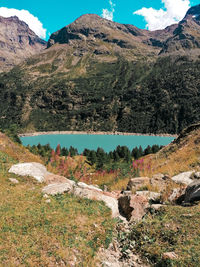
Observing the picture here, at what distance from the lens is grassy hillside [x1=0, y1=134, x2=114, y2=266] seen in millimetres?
5094

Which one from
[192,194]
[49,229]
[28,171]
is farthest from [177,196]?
[28,171]

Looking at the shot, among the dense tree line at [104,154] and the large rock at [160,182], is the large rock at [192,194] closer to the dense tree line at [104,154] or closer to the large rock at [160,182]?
the large rock at [160,182]

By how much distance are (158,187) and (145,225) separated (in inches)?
139

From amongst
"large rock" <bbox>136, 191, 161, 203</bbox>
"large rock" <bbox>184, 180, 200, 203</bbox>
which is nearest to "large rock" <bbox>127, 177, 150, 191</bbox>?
"large rock" <bbox>136, 191, 161, 203</bbox>

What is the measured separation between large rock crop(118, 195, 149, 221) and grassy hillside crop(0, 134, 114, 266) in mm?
782

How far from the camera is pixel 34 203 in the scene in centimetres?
749

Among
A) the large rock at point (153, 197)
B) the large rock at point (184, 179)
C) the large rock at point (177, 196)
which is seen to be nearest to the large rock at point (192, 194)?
the large rock at point (177, 196)

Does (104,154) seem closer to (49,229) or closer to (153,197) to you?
(153,197)

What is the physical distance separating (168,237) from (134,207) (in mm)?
2322

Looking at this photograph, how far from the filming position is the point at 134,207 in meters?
7.64

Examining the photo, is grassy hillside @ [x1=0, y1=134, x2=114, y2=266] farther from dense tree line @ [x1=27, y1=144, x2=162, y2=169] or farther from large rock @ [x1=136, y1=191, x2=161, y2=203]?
dense tree line @ [x1=27, y1=144, x2=162, y2=169]

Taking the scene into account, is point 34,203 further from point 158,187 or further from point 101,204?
point 158,187

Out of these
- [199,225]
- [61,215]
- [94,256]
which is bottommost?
[94,256]

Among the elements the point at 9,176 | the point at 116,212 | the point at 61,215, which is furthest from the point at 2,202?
the point at 116,212
